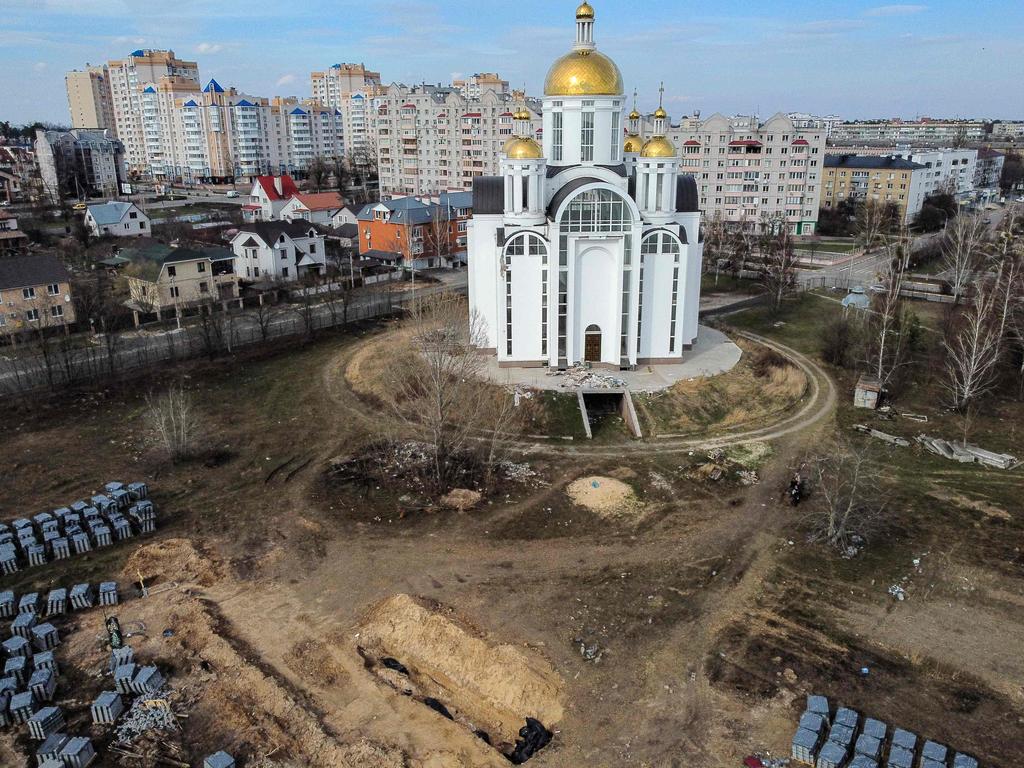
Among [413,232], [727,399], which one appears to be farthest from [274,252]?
[727,399]

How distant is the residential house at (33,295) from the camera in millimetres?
36406

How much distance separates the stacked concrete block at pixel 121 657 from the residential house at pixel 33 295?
26.6m

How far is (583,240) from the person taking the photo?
96.1 feet

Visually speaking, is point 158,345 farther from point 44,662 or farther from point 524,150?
point 44,662

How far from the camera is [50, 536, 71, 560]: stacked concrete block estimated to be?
746 inches

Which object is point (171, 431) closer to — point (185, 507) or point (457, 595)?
point (185, 507)

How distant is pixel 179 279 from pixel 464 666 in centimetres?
3431

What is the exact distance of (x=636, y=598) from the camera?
57.5 feet

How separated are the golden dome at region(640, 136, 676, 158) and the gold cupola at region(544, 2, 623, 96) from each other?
276 centimetres

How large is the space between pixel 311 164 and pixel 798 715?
10219 cm

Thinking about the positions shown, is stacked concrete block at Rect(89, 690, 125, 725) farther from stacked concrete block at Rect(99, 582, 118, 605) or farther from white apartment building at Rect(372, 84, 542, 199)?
white apartment building at Rect(372, 84, 542, 199)

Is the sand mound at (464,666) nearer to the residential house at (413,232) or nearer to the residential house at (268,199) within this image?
the residential house at (413,232)

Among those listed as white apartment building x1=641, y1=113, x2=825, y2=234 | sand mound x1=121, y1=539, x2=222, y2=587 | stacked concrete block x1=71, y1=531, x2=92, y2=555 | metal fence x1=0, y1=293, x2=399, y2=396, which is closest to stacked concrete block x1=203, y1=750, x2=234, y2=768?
sand mound x1=121, y1=539, x2=222, y2=587

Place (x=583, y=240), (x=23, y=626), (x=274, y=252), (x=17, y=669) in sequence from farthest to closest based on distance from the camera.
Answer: (x=274, y=252), (x=583, y=240), (x=23, y=626), (x=17, y=669)
